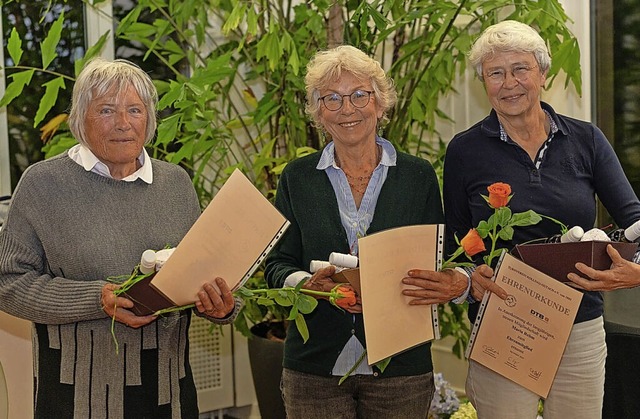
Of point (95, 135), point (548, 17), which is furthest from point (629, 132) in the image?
point (95, 135)

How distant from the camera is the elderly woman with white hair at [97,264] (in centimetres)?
198

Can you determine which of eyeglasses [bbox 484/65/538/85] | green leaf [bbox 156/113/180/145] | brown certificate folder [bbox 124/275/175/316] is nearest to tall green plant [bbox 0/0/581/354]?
green leaf [bbox 156/113/180/145]

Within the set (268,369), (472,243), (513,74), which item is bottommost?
(268,369)

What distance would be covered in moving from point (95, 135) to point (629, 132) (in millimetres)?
2193

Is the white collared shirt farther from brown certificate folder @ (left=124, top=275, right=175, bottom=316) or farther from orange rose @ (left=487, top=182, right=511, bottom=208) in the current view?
orange rose @ (left=487, top=182, right=511, bottom=208)

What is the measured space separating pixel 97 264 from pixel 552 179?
1029 mm

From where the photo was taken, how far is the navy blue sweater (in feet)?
7.18

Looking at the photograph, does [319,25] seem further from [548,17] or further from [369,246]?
[369,246]

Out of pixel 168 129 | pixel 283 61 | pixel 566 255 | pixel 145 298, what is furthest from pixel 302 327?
pixel 283 61

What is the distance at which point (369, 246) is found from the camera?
1970 millimetres

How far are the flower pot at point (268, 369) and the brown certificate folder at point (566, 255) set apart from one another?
1523mm

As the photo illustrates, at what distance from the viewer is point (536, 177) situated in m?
2.20

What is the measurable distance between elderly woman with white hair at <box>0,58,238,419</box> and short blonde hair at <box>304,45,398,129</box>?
Result: 15.2 inches

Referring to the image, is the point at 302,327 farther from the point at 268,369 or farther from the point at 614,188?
the point at 268,369
